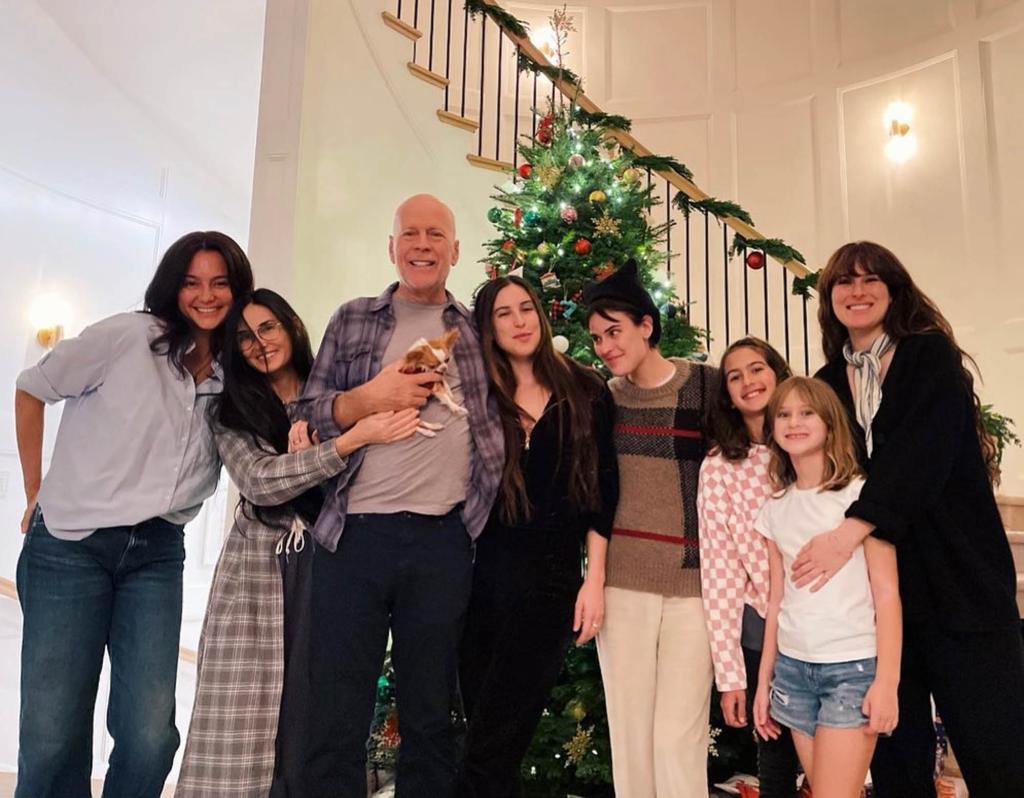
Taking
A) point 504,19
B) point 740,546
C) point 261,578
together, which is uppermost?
point 504,19

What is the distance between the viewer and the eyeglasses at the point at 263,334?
1843mm

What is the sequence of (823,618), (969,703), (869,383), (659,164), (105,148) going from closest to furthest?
(969,703), (823,618), (869,383), (659,164), (105,148)

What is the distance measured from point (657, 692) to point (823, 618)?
0.41 m

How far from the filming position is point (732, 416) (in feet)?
6.06

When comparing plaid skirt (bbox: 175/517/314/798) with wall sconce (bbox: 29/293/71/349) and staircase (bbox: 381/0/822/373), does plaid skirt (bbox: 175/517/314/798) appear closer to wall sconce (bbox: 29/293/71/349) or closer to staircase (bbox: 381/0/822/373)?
wall sconce (bbox: 29/293/71/349)

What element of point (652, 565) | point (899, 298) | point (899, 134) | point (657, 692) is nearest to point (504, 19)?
point (899, 298)

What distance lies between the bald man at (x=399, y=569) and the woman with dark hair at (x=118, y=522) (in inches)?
13.6

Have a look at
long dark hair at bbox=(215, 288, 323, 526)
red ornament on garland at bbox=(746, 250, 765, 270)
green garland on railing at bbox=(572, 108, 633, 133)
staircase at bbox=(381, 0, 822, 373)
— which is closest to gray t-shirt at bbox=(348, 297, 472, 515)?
long dark hair at bbox=(215, 288, 323, 526)

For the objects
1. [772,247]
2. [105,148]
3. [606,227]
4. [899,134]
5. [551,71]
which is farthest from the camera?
[899,134]

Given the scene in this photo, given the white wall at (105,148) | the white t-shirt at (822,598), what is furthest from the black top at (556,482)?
the white wall at (105,148)

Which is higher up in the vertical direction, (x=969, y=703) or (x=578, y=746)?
(x=969, y=703)

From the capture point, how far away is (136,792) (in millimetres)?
1732

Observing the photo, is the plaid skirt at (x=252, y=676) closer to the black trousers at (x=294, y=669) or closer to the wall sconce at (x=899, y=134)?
the black trousers at (x=294, y=669)

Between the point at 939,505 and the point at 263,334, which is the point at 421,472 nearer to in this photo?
the point at 263,334
